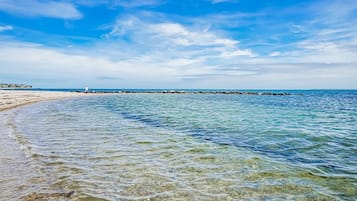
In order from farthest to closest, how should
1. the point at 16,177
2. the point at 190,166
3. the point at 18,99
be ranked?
the point at 18,99 < the point at 190,166 < the point at 16,177

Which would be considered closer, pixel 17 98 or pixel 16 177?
pixel 16 177

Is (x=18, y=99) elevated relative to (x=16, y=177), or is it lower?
elevated

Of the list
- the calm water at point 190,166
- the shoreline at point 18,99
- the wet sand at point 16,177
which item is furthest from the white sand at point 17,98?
the calm water at point 190,166

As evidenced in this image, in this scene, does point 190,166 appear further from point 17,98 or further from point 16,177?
point 17,98

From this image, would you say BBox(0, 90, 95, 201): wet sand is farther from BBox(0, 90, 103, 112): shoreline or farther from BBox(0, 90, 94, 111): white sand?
BBox(0, 90, 94, 111): white sand

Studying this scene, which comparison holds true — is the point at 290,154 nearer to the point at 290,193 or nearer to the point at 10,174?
the point at 290,193

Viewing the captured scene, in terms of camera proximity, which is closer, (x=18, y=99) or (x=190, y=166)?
(x=190, y=166)

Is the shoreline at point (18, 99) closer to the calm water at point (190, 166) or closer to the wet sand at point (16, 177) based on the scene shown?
the wet sand at point (16, 177)

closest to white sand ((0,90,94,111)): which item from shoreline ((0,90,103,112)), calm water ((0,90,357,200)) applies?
shoreline ((0,90,103,112))

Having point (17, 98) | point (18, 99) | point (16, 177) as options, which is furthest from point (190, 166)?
point (17, 98)

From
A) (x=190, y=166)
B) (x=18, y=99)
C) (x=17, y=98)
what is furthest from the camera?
(x=17, y=98)

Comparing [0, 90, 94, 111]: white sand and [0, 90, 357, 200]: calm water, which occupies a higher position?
[0, 90, 94, 111]: white sand

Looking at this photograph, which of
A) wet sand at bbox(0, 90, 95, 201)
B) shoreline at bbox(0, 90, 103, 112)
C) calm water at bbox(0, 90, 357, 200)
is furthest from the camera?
shoreline at bbox(0, 90, 103, 112)

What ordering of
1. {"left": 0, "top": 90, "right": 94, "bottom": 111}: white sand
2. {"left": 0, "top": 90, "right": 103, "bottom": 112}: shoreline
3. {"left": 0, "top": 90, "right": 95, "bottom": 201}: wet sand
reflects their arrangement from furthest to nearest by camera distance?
{"left": 0, "top": 90, "right": 94, "bottom": 111}: white sand < {"left": 0, "top": 90, "right": 103, "bottom": 112}: shoreline < {"left": 0, "top": 90, "right": 95, "bottom": 201}: wet sand
